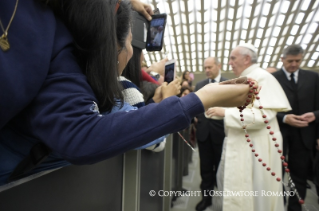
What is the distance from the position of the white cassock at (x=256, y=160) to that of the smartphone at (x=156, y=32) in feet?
3.05

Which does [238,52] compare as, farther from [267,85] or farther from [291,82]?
[291,82]

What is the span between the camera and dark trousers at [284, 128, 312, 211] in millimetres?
1916

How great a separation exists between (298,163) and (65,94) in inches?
88.4

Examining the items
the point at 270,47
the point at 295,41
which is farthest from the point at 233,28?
the point at 295,41

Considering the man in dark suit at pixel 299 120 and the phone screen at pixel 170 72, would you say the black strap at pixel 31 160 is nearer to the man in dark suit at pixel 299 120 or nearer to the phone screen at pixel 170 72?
the phone screen at pixel 170 72

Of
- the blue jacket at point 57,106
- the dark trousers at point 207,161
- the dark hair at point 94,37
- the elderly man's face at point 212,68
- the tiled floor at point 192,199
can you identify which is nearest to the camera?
the blue jacket at point 57,106

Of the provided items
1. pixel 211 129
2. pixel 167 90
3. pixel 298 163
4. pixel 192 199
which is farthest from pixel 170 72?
pixel 192 199

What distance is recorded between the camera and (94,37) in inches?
17.8

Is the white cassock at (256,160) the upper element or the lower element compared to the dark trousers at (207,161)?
upper

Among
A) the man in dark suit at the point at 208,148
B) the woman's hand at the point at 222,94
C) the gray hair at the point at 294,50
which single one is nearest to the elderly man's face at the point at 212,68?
the man in dark suit at the point at 208,148

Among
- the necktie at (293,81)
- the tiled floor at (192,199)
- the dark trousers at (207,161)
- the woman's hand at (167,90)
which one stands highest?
the woman's hand at (167,90)

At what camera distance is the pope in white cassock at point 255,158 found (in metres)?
1.63

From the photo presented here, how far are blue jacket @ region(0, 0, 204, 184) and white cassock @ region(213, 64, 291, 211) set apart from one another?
140cm

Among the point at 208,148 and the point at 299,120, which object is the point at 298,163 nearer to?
the point at 299,120
